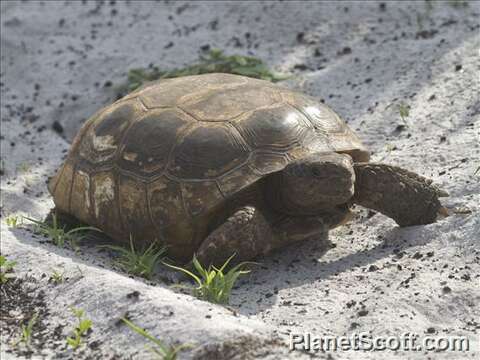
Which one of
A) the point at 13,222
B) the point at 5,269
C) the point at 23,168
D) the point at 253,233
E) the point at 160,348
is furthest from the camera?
the point at 23,168

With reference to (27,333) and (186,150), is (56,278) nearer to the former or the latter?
(27,333)

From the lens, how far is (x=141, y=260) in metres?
3.85

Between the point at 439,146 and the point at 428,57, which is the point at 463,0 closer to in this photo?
the point at 428,57

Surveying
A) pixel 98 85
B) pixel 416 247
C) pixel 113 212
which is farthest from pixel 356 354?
pixel 98 85

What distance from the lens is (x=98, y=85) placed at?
721 centimetres

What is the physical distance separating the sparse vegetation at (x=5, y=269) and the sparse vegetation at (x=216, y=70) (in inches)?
130

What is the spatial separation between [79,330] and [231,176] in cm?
121

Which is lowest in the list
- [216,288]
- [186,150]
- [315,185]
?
[216,288]

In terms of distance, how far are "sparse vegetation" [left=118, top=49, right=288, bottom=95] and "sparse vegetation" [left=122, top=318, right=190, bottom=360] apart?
3.93m

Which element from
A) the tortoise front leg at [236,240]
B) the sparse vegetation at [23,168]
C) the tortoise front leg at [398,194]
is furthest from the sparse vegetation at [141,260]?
the sparse vegetation at [23,168]

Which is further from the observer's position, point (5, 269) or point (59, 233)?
point (59, 233)

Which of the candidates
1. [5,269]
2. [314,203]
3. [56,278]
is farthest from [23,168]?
[314,203]

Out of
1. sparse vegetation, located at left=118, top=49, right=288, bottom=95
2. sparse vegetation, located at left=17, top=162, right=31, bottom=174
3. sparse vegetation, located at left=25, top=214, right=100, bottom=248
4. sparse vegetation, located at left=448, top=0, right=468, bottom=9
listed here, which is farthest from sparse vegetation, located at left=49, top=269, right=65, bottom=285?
sparse vegetation, located at left=448, top=0, right=468, bottom=9

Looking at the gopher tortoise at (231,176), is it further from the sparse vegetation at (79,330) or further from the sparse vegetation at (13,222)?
the sparse vegetation at (79,330)
